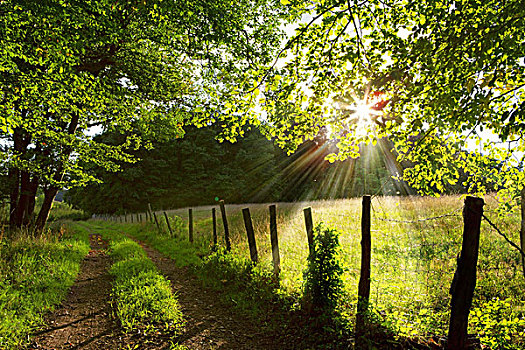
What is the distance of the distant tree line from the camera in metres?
38.8

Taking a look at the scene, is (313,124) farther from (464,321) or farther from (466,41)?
(464,321)

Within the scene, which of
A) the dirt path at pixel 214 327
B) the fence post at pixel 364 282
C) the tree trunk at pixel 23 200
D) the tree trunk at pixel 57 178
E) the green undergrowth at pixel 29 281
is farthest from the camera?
the tree trunk at pixel 23 200

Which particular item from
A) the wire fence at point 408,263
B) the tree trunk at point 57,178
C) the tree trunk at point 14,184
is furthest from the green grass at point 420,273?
the tree trunk at point 14,184

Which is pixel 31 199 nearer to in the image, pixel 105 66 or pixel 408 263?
pixel 105 66

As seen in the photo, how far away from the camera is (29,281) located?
570cm

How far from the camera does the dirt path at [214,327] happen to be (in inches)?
170

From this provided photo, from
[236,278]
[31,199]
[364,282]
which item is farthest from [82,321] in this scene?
[31,199]

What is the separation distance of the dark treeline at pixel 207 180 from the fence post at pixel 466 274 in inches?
1477

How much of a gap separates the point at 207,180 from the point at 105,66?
107 feet

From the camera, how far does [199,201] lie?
4119cm

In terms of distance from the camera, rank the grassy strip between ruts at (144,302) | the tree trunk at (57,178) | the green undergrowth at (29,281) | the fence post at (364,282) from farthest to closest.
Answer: the tree trunk at (57,178)
the grassy strip between ruts at (144,302)
the green undergrowth at (29,281)
the fence post at (364,282)

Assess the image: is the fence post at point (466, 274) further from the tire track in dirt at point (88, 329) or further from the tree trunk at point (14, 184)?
the tree trunk at point (14, 184)

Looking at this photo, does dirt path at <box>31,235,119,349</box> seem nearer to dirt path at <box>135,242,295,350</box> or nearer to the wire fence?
dirt path at <box>135,242,295,350</box>

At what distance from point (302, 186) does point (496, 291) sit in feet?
135
